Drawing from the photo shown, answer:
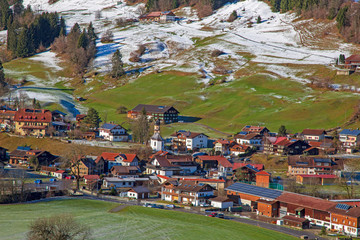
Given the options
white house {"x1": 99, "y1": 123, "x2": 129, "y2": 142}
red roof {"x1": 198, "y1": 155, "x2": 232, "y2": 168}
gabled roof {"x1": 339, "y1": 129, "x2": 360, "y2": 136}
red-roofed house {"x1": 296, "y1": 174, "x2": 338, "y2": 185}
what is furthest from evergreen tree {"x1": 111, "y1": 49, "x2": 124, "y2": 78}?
red-roofed house {"x1": 296, "y1": 174, "x2": 338, "y2": 185}

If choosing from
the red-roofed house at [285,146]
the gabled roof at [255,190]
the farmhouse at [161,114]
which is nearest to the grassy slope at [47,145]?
the red-roofed house at [285,146]

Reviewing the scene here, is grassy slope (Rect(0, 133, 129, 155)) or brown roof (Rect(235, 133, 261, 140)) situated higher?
brown roof (Rect(235, 133, 261, 140))

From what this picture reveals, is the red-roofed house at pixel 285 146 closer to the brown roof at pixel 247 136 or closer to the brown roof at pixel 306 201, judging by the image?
the brown roof at pixel 247 136

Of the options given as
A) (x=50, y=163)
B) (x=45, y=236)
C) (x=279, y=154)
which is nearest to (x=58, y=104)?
(x=50, y=163)

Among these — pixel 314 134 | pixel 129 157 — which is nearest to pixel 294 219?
pixel 129 157

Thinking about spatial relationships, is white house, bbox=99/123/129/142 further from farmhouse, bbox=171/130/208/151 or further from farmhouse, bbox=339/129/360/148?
farmhouse, bbox=339/129/360/148
